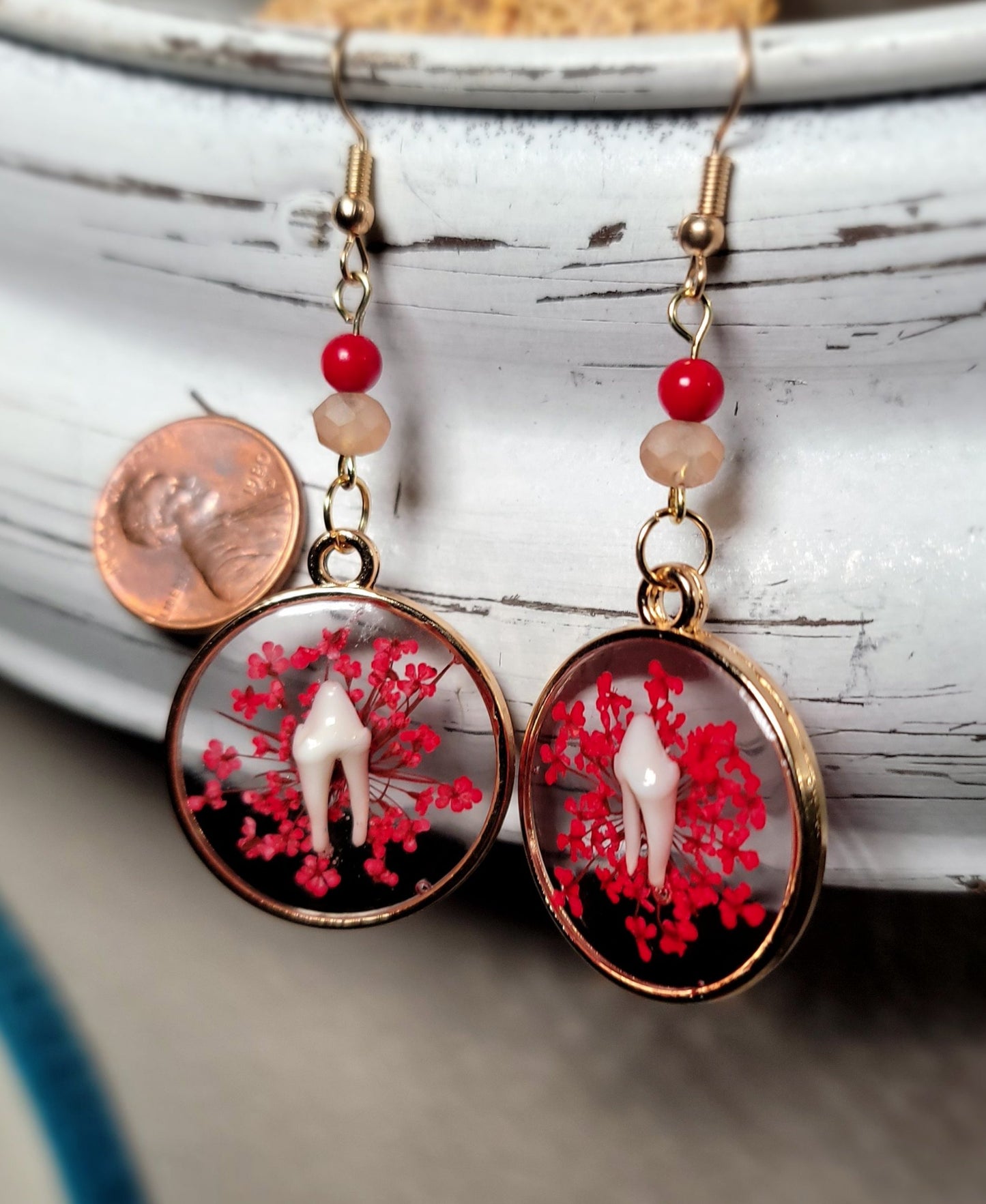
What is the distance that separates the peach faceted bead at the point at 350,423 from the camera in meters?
0.64

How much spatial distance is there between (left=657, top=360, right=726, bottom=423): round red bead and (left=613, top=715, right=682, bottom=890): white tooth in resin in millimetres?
177

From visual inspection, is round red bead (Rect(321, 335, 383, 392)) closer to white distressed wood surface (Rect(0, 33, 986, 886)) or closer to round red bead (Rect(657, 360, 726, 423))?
white distressed wood surface (Rect(0, 33, 986, 886))

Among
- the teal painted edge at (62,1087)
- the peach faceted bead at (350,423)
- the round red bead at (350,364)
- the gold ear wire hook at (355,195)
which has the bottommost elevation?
the teal painted edge at (62,1087)

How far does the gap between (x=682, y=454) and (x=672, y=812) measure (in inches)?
8.1

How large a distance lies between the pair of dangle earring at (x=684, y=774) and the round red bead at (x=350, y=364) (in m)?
0.18

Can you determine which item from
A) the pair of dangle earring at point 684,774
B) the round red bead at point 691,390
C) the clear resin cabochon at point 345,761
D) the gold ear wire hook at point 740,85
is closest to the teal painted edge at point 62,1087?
the clear resin cabochon at point 345,761

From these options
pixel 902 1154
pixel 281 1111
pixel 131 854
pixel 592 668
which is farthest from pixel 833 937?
pixel 131 854

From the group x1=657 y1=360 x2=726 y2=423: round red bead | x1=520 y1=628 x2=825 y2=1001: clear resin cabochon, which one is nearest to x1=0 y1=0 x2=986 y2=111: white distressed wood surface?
x1=657 y1=360 x2=726 y2=423: round red bead

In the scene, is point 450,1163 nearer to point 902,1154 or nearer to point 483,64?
point 902,1154

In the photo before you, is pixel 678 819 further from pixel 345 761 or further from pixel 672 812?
pixel 345 761

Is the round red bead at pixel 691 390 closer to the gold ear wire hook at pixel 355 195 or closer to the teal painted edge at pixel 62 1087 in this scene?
the gold ear wire hook at pixel 355 195

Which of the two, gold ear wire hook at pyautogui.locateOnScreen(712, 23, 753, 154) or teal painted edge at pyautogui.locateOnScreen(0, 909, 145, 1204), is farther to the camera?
teal painted edge at pyautogui.locateOnScreen(0, 909, 145, 1204)

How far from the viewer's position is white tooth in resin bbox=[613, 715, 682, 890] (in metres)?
0.58

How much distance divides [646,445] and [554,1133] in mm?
459
